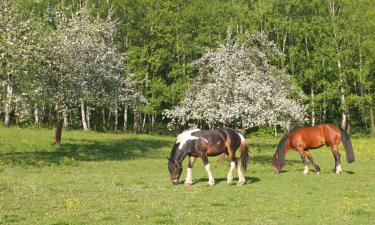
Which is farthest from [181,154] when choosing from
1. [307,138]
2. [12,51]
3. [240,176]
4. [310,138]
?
[12,51]

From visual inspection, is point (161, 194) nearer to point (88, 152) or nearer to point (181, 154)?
point (181, 154)

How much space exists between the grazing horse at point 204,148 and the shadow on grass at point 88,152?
12.5 metres

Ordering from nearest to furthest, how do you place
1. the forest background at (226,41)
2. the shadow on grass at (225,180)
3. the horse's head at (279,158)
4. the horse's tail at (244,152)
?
the horse's tail at (244,152) → the shadow on grass at (225,180) → the horse's head at (279,158) → the forest background at (226,41)

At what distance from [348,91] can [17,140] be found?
1939 inches

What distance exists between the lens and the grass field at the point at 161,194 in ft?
54.4

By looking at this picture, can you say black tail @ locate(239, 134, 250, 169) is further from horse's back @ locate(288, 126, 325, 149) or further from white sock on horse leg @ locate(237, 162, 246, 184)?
horse's back @ locate(288, 126, 325, 149)

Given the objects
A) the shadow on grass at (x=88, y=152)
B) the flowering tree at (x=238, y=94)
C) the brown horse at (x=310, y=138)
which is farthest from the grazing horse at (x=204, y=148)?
the flowering tree at (x=238, y=94)

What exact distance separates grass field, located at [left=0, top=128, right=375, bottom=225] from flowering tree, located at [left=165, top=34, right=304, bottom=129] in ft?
14.2

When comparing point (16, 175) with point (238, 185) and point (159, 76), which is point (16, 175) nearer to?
point (238, 185)

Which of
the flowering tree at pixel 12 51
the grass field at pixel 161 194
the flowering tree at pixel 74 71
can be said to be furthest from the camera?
the flowering tree at pixel 74 71

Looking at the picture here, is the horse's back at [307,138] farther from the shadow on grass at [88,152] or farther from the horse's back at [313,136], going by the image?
the shadow on grass at [88,152]

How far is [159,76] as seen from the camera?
76500 millimetres

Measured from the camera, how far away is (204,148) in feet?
82.4

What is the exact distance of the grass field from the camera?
653 inches
